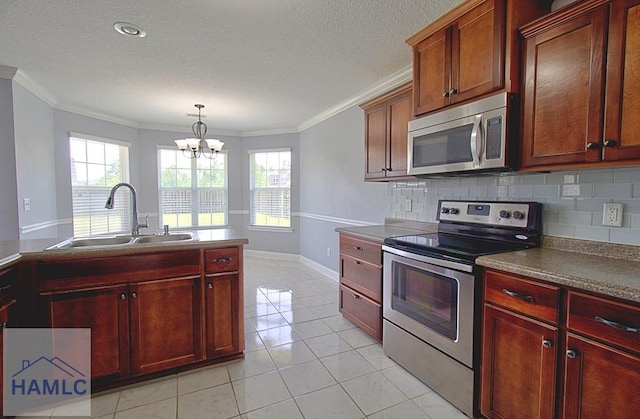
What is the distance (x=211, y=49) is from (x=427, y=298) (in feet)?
8.46

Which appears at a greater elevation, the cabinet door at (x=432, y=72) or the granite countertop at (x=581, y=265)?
the cabinet door at (x=432, y=72)

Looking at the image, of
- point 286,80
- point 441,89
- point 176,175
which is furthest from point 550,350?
point 176,175

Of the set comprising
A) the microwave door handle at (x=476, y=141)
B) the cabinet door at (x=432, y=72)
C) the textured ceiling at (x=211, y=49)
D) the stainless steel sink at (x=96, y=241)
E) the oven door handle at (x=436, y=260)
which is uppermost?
the textured ceiling at (x=211, y=49)

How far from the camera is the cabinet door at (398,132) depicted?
8.55 ft

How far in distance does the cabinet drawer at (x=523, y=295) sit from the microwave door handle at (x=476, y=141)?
0.69 meters

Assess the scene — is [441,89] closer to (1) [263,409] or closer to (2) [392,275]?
(2) [392,275]

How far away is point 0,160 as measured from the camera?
9.74ft

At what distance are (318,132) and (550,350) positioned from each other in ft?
13.4

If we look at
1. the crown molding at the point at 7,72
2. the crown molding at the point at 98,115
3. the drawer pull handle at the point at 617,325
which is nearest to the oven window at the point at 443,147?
the drawer pull handle at the point at 617,325

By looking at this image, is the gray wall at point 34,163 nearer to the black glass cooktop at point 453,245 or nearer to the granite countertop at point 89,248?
the granite countertop at point 89,248

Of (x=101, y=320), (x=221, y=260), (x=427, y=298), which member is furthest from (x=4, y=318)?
(x=427, y=298)

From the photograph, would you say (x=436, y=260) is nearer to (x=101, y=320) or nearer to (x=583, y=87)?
(x=583, y=87)

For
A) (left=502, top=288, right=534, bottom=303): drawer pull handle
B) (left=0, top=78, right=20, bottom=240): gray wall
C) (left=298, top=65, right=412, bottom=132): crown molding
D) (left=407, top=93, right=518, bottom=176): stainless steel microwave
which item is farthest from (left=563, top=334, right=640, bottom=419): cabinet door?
(left=0, top=78, right=20, bottom=240): gray wall

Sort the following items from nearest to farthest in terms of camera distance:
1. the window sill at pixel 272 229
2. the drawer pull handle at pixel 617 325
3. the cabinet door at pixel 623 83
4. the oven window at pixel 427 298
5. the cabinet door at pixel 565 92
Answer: the drawer pull handle at pixel 617 325 → the cabinet door at pixel 623 83 → the cabinet door at pixel 565 92 → the oven window at pixel 427 298 → the window sill at pixel 272 229
